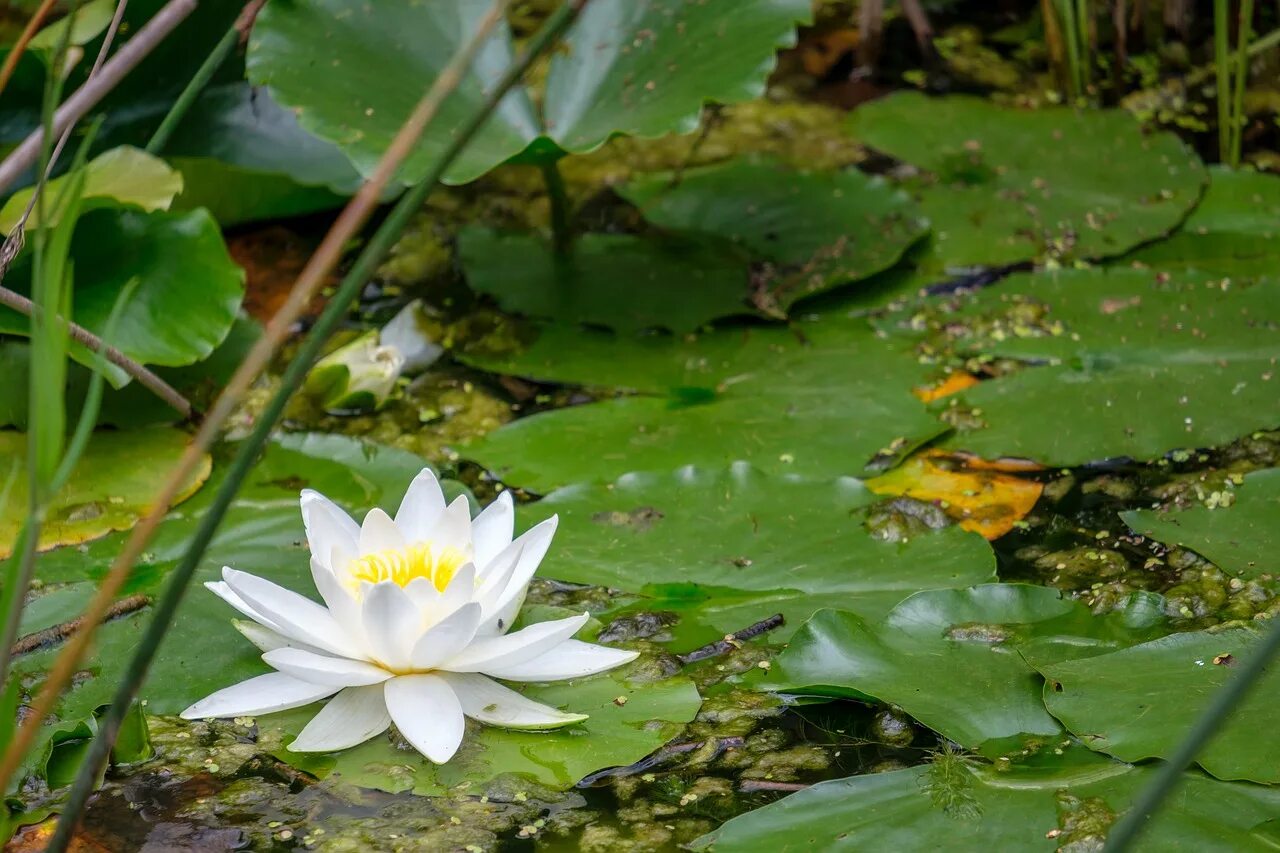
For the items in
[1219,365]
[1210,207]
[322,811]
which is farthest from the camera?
[1210,207]

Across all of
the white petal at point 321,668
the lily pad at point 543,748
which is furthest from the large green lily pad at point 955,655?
the white petal at point 321,668

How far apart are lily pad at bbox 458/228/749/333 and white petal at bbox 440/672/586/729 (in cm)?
105

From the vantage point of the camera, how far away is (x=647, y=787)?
1.37m

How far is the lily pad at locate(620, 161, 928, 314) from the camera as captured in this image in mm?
2469

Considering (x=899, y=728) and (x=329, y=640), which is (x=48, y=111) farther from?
(x=899, y=728)

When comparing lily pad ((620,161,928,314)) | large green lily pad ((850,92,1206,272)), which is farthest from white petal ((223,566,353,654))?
large green lily pad ((850,92,1206,272))

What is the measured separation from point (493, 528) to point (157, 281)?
87cm

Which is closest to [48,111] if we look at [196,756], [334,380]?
[196,756]

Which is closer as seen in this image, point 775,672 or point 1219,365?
point 775,672

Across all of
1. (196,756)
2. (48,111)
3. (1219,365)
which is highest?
(48,111)

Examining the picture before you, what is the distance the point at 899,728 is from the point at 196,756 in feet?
2.65

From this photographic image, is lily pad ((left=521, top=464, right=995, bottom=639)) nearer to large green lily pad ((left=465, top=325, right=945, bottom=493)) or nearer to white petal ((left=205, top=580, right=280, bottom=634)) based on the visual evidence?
large green lily pad ((left=465, top=325, right=945, bottom=493))

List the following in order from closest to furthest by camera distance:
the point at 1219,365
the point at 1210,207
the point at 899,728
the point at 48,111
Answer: the point at 48,111
the point at 899,728
the point at 1219,365
the point at 1210,207

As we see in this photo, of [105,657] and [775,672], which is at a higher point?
[105,657]
